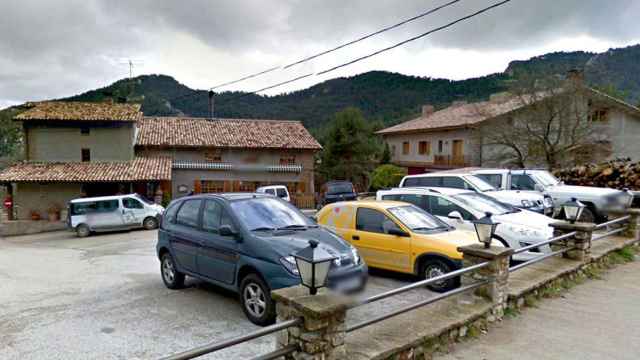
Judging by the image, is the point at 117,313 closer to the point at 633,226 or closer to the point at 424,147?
the point at 633,226

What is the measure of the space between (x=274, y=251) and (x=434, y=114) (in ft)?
122

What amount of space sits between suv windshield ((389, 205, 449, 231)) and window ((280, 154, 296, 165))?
960 inches

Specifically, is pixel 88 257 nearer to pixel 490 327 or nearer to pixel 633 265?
pixel 490 327

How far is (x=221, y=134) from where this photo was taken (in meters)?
32.3

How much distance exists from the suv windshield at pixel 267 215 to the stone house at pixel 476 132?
72.1 ft

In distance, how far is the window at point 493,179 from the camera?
14006mm

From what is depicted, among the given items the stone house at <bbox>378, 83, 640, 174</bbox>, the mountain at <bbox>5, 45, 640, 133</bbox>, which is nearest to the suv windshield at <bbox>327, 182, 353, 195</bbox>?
the stone house at <bbox>378, 83, 640, 174</bbox>

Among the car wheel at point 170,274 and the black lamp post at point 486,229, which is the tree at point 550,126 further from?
the car wheel at point 170,274

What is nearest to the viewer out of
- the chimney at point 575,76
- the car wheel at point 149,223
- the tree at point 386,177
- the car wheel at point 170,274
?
the car wheel at point 170,274

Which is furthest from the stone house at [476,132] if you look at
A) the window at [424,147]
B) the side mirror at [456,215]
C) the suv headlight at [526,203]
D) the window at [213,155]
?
the side mirror at [456,215]

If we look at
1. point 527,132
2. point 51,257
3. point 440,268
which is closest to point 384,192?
point 440,268

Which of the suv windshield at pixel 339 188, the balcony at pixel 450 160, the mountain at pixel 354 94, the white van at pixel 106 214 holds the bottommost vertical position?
the white van at pixel 106 214

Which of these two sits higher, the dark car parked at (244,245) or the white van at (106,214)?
the dark car parked at (244,245)

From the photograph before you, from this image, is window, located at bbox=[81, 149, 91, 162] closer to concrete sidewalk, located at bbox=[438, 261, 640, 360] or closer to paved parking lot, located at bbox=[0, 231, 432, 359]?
paved parking lot, located at bbox=[0, 231, 432, 359]
